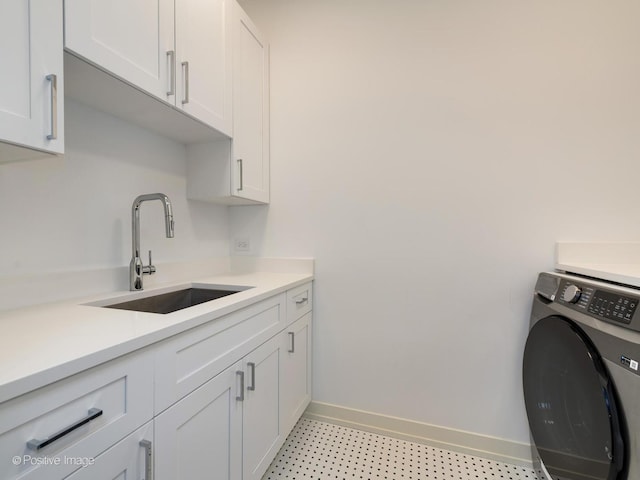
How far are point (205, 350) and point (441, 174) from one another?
147 centimetres

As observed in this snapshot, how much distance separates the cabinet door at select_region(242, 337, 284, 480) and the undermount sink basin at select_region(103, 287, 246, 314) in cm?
37

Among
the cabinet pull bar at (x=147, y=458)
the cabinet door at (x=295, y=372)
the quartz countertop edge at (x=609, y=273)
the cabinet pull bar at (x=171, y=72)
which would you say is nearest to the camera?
the cabinet pull bar at (x=147, y=458)

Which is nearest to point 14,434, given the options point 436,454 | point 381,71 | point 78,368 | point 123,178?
point 78,368

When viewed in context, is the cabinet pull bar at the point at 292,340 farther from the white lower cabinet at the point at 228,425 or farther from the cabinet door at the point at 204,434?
the cabinet door at the point at 204,434

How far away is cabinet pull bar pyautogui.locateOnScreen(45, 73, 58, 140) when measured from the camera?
2.47ft

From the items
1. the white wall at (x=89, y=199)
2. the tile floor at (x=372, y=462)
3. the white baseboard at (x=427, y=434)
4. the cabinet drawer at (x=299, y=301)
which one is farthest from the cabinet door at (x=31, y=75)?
the white baseboard at (x=427, y=434)

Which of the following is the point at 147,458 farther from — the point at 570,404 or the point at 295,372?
the point at 570,404

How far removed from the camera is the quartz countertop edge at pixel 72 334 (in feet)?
1.70

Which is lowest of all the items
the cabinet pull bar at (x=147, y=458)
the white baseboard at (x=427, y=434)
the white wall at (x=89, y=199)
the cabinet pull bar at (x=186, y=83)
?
the white baseboard at (x=427, y=434)

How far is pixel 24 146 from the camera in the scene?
728mm

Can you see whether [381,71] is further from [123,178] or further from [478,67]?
[123,178]

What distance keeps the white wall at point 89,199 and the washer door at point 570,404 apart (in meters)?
1.84

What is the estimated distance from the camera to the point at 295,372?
1.64m

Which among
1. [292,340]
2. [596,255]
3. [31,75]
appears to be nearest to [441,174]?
[596,255]
